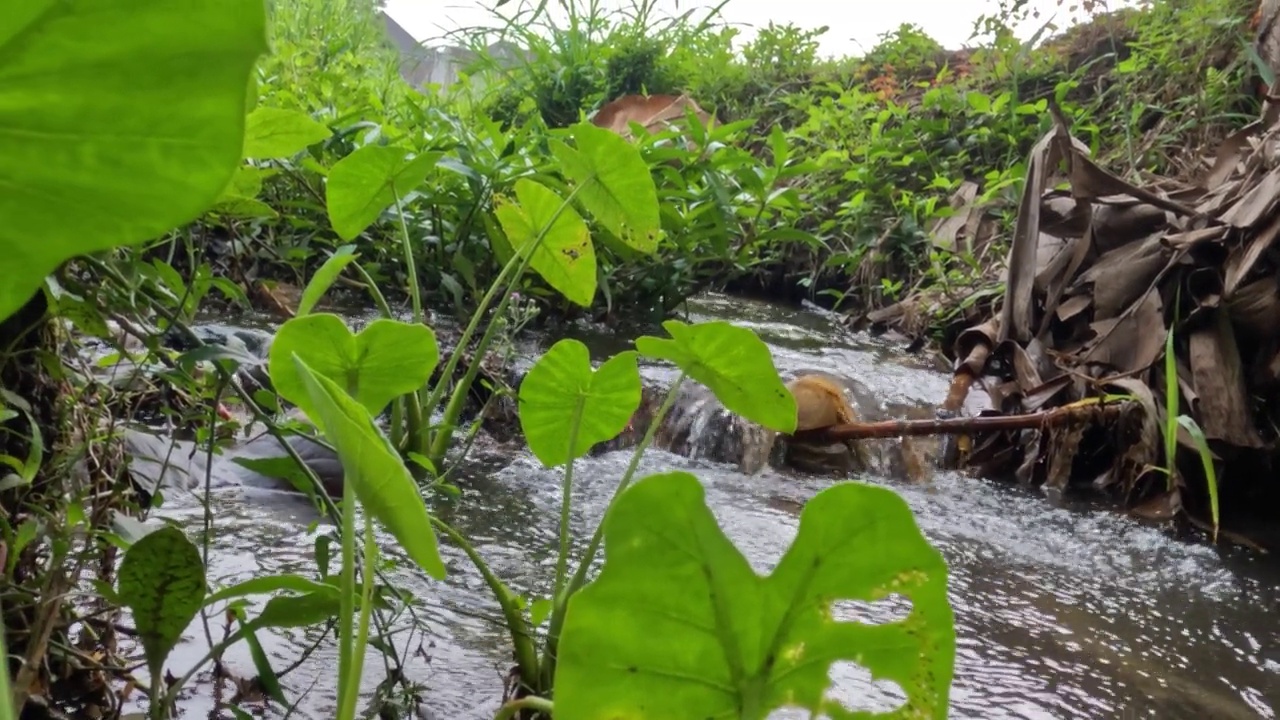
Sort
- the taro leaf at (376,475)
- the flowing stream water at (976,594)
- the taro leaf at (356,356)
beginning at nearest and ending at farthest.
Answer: the taro leaf at (376,475) < the taro leaf at (356,356) < the flowing stream water at (976,594)

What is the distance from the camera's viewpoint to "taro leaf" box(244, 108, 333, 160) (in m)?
0.61

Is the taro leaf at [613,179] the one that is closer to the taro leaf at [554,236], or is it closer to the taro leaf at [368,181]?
the taro leaf at [554,236]

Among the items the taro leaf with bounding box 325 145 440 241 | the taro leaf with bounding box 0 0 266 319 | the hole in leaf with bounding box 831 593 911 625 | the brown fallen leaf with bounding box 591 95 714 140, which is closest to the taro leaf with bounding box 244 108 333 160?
the taro leaf with bounding box 325 145 440 241

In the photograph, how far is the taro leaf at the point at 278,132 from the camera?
61 cm

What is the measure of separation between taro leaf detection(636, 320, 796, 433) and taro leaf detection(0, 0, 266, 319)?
35cm

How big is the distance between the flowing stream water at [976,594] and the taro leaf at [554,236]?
352mm

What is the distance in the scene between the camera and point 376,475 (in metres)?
0.35

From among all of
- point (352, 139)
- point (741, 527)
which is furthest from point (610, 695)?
point (352, 139)

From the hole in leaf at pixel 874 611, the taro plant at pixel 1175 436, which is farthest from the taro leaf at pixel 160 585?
the taro plant at pixel 1175 436

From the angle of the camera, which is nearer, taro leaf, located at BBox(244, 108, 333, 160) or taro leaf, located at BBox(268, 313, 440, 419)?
taro leaf, located at BBox(268, 313, 440, 419)

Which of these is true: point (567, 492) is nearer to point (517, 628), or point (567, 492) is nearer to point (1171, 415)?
point (517, 628)

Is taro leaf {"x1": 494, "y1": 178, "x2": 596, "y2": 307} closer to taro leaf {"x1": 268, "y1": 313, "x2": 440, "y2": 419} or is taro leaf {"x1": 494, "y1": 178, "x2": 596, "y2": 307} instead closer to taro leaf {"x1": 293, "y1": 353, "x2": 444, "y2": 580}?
taro leaf {"x1": 268, "y1": 313, "x2": 440, "y2": 419}

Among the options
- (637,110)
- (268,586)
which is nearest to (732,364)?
(268,586)

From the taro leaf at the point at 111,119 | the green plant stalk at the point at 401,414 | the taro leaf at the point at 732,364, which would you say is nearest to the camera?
the taro leaf at the point at 111,119
